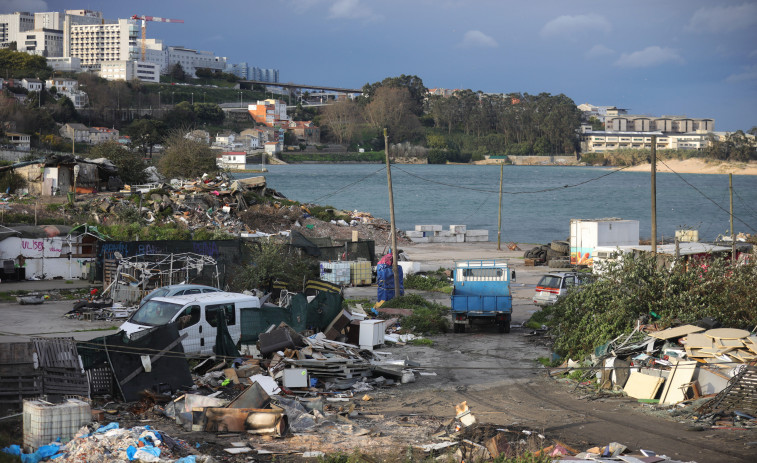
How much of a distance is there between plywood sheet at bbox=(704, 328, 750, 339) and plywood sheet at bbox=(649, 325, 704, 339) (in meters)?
0.25

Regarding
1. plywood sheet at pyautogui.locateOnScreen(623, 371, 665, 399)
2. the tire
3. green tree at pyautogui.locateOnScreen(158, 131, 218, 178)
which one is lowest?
plywood sheet at pyautogui.locateOnScreen(623, 371, 665, 399)

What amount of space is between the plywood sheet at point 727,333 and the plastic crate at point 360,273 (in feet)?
53.9

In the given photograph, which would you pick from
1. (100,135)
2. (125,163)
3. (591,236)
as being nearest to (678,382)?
(591,236)

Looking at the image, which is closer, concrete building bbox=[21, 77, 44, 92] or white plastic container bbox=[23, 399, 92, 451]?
white plastic container bbox=[23, 399, 92, 451]

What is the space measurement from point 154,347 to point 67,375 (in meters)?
1.62

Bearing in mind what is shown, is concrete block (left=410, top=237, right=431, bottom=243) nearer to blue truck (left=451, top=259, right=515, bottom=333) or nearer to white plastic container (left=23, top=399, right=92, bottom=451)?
blue truck (left=451, top=259, right=515, bottom=333)

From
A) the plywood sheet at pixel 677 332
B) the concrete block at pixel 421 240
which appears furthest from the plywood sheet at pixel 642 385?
the concrete block at pixel 421 240

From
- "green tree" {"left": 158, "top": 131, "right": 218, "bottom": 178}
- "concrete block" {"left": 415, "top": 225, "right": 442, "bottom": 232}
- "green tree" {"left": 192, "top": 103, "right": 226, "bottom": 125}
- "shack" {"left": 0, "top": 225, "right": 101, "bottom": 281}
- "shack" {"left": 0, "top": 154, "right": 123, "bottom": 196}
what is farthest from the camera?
"green tree" {"left": 192, "top": 103, "right": 226, "bottom": 125}

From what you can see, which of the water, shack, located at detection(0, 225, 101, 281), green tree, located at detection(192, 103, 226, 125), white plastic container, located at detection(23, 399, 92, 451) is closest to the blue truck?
white plastic container, located at detection(23, 399, 92, 451)

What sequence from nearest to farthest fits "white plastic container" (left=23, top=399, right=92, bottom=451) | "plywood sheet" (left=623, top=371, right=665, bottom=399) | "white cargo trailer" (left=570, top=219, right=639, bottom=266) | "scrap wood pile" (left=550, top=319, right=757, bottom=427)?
"white plastic container" (left=23, top=399, right=92, bottom=451) < "scrap wood pile" (left=550, top=319, right=757, bottom=427) < "plywood sheet" (left=623, top=371, right=665, bottom=399) < "white cargo trailer" (left=570, top=219, right=639, bottom=266)

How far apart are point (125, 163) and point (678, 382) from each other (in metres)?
44.6

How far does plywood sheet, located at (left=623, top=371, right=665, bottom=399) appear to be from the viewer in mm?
12320

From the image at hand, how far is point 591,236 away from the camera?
114 feet

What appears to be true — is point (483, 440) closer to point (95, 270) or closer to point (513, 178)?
point (95, 270)
